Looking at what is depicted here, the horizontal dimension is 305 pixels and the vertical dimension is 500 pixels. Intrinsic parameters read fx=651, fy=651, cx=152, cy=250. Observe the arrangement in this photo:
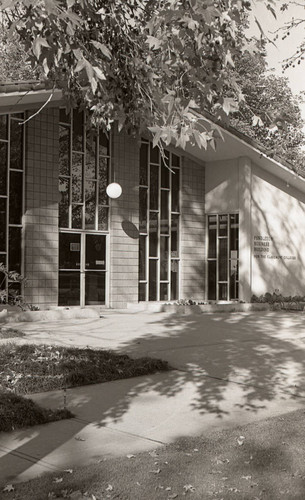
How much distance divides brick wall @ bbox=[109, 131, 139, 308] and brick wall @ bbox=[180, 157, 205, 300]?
1.96 meters

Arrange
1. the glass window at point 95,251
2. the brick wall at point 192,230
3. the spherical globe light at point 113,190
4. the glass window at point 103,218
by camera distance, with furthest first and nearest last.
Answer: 1. the brick wall at point 192,230
2. the glass window at point 103,218
3. the glass window at point 95,251
4. the spherical globe light at point 113,190

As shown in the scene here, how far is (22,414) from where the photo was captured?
5.70m

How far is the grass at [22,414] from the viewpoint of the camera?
552 centimetres

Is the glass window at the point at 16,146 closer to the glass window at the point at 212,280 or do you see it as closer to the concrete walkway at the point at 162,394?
the concrete walkway at the point at 162,394

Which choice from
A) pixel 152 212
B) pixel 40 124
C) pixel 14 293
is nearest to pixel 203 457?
pixel 14 293

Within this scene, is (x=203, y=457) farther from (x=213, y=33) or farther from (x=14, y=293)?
(x=14, y=293)

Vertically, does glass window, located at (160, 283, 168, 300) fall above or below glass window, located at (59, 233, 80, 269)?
below

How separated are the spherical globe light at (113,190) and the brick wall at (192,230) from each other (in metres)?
2.96

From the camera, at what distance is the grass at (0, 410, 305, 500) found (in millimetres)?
4016

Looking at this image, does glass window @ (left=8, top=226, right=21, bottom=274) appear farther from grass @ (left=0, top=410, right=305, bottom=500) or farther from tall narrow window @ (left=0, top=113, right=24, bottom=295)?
grass @ (left=0, top=410, right=305, bottom=500)

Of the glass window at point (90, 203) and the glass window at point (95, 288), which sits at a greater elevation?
the glass window at point (90, 203)

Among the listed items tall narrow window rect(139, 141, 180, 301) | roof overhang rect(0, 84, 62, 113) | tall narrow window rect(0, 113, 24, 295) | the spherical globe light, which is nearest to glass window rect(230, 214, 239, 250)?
tall narrow window rect(139, 141, 180, 301)

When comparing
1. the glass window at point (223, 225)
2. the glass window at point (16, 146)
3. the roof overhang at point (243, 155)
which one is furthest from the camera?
the glass window at point (223, 225)

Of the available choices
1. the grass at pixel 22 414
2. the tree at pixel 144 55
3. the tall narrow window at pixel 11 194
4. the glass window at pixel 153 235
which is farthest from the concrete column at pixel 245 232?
the grass at pixel 22 414
